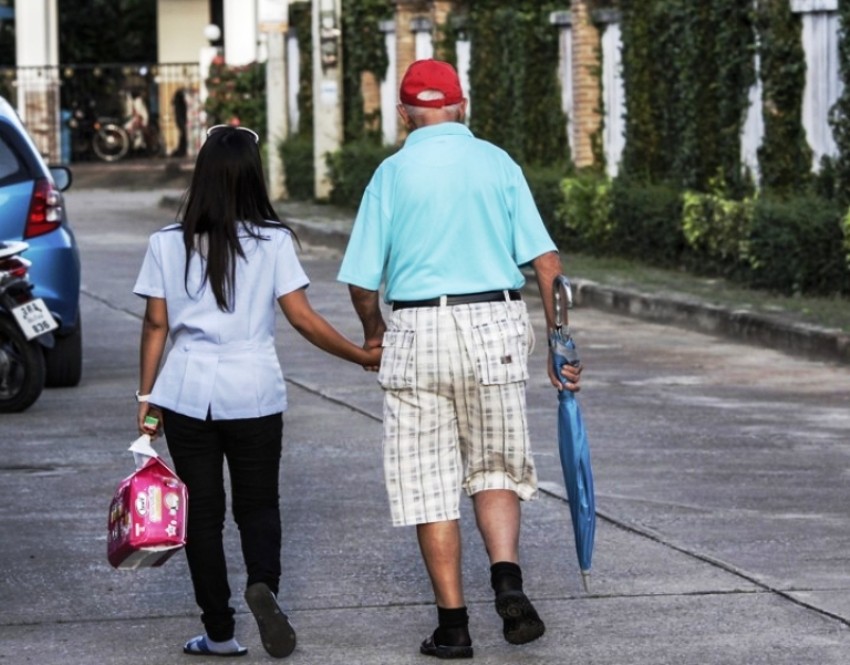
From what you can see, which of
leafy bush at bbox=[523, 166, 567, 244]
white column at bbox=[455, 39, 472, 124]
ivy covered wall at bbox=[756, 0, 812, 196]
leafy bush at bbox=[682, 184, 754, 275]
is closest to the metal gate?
white column at bbox=[455, 39, 472, 124]

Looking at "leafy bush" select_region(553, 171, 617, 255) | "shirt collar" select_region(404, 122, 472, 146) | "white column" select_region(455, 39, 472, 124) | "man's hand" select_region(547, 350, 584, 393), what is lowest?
"leafy bush" select_region(553, 171, 617, 255)

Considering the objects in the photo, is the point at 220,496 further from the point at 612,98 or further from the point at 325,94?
the point at 325,94

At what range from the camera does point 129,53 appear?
53969 mm

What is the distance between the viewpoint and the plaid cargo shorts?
264 inches

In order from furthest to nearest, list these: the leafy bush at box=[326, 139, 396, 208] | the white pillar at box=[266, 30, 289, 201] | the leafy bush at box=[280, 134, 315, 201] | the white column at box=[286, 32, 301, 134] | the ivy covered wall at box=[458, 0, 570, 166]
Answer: the white column at box=[286, 32, 301, 134] → the white pillar at box=[266, 30, 289, 201] → the leafy bush at box=[280, 134, 315, 201] → the leafy bush at box=[326, 139, 396, 208] → the ivy covered wall at box=[458, 0, 570, 166]

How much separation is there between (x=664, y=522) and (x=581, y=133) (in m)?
14.5

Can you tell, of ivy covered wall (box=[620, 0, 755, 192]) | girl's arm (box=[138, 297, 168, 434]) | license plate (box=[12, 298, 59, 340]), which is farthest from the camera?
ivy covered wall (box=[620, 0, 755, 192])

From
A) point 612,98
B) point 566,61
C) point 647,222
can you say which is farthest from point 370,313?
point 566,61

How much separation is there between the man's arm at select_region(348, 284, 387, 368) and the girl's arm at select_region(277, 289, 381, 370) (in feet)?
0.11

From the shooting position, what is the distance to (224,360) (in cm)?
665

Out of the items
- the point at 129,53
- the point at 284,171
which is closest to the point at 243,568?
the point at 284,171

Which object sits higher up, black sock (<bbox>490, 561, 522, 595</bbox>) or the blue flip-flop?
black sock (<bbox>490, 561, 522, 595</bbox>)

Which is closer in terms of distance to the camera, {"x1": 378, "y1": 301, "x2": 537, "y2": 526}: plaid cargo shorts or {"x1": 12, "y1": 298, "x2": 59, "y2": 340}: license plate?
{"x1": 378, "y1": 301, "x2": 537, "y2": 526}: plaid cargo shorts

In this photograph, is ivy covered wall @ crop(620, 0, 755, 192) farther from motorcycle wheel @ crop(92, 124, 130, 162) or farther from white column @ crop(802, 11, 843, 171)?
motorcycle wheel @ crop(92, 124, 130, 162)
